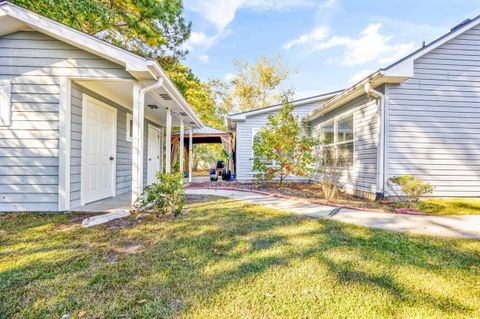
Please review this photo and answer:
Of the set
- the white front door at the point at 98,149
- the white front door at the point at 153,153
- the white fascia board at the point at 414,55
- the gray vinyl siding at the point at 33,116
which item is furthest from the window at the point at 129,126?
the white fascia board at the point at 414,55

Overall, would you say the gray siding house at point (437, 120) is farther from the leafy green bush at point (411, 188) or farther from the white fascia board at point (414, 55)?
the leafy green bush at point (411, 188)

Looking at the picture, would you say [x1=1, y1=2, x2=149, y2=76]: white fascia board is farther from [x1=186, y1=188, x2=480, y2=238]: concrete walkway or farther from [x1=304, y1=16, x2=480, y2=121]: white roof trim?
[x1=304, y1=16, x2=480, y2=121]: white roof trim

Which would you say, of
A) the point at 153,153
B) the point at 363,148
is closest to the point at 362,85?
the point at 363,148

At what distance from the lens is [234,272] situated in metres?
2.12

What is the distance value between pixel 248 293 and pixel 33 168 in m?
4.65

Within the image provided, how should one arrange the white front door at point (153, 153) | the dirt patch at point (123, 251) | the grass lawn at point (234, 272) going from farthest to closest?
the white front door at point (153, 153), the dirt patch at point (123, 251), the grass lawn at point (234, 272)

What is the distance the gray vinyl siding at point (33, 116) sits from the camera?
13.8 feet

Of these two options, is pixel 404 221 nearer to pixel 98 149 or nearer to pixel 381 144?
pixel 381 144

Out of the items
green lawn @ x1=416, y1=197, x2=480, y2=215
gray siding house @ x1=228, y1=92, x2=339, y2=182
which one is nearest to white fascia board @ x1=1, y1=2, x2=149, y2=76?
green lawn @ x1=416, y1=197, x2=480, y2=215

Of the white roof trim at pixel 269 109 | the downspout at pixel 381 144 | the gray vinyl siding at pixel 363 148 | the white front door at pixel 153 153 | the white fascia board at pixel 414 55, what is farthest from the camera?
the white roof trim at pixel 269 109

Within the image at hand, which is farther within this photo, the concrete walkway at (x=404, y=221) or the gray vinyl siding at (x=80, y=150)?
the gray vinyl siding at (x=80, y=150)

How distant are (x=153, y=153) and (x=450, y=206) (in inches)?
345

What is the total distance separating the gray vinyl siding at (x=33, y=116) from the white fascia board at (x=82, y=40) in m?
0.25

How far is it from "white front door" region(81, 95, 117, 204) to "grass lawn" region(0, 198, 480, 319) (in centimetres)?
172
